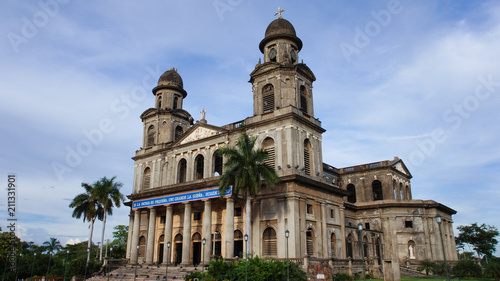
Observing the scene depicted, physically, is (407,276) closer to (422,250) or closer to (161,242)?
(422,250)

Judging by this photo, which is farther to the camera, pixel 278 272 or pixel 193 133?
pixel 193 133

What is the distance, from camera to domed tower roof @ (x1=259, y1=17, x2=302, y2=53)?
125 ft

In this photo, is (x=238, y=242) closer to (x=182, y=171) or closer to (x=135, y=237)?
(x=182, y=171)

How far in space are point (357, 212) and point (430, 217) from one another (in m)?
8.19

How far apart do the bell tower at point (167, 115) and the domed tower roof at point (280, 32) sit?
1298 cm

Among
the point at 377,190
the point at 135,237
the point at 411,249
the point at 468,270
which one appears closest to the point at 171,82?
the point at 135,237

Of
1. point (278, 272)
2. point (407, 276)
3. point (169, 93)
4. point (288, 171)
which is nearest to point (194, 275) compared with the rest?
point (278, 272)

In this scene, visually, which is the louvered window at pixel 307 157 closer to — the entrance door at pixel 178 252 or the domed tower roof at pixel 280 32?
the domed tower roof at pixel 280 32

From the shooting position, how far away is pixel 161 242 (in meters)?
39.0

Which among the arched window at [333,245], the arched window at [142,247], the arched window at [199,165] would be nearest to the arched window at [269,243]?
the arched window at [333,245]

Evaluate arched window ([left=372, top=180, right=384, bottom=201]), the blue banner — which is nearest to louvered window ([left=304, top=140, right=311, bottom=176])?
the blue banner

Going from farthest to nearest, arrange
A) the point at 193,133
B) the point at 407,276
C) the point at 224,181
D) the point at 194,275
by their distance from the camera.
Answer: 1. the point at 193,133
2. the point at 407,276
3. the point at 224,181
4. the point at 194,275

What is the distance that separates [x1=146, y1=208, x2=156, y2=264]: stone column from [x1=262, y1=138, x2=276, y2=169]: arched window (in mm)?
13226

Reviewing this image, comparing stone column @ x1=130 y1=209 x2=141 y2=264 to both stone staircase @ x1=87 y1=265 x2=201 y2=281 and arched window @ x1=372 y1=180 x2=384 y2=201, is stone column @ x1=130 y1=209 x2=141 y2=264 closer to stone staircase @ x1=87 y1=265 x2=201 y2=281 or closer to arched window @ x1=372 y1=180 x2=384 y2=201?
stone staircase @ x1=87 y1=265 x2=201 y2=281
